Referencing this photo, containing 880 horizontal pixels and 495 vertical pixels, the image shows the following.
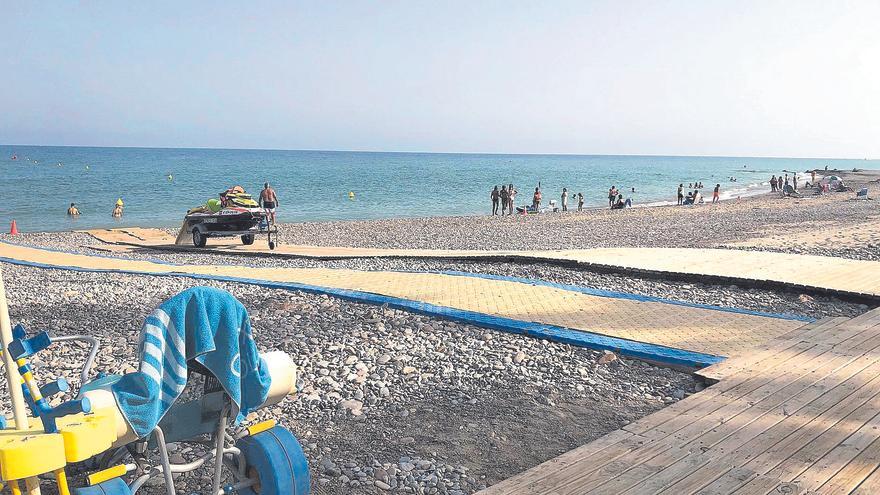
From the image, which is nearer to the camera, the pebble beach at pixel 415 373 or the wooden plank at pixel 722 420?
the wooden plank at pixel 722 420

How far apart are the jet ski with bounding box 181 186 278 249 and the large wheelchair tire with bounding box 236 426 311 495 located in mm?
14206

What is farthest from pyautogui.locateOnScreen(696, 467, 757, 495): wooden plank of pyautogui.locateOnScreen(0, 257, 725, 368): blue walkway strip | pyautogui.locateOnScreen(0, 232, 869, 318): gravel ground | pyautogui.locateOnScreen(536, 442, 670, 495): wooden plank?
pyautogui.locateOnScreen(0, 232, 869, 318): gravel ground

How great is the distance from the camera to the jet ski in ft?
57.5

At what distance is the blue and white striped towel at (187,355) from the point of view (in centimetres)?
284

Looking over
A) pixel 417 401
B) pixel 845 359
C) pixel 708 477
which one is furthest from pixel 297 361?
pixel 845 359

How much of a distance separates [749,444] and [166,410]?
327cm

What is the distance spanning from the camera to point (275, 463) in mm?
3338

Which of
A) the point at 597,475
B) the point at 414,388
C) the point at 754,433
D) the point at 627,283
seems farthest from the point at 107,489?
the point at 627,283

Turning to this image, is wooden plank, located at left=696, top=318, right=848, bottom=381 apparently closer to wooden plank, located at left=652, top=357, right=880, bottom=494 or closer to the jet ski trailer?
wooden plank, located at left=652, top=357, right=880, bottom=494

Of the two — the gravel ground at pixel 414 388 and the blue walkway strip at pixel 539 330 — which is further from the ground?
the blue walkway strip at pixel 539 330

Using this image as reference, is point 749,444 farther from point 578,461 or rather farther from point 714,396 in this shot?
point 578,461

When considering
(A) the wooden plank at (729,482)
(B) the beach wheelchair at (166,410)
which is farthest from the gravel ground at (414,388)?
(A) the wooden plank at (729,482)

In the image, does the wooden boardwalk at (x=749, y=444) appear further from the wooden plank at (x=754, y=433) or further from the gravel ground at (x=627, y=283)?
the gravel ground at (x=627, y=283)

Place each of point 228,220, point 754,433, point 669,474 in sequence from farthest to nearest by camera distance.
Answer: point 228,220
point 754,433
point 669,474
